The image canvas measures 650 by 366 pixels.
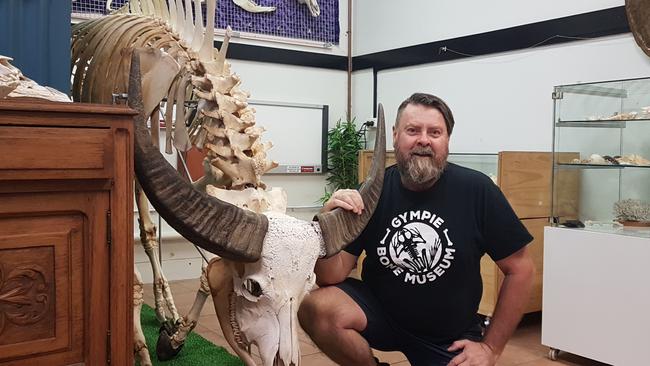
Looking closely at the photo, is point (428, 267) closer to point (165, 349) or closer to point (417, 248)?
point (417, 248)

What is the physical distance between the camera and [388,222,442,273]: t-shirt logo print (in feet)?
8.91

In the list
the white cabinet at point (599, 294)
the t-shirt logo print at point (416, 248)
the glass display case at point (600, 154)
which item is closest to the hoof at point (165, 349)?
the t-shirt logo print at point (416, 248)

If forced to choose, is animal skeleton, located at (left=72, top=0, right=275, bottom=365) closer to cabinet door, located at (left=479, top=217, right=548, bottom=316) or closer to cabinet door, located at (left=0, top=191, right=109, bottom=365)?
cabinet door, located at (left=0, top=191, right=109, bottom=365)

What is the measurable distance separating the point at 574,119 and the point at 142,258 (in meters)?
4.38

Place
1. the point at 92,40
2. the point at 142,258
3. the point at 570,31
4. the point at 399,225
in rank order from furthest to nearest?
the point at 142,258 < the point at 570,31 < the point at 92,40 < the point at 399,225

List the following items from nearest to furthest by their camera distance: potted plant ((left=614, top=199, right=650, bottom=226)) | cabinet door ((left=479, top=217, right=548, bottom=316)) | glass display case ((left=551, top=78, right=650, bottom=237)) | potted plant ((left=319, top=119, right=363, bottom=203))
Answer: potted plant ((left=614, top=199, right=650, bottom=226)) → glass display case ((left=551, top=78, right=650, bottom=237)) → cabinet door ((left=479, top=217, right=548, bottom=316)) → potted plant ((left=319, top=119, right=363, bottom=203))

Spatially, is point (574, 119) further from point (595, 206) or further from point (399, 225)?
point (399, 225)

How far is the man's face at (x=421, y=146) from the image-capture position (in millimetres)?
2740

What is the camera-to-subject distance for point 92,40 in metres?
3.82

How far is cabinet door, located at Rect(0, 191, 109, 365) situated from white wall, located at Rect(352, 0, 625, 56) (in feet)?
15.9

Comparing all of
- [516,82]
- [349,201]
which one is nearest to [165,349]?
[349,201]

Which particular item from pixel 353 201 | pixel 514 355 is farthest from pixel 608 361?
pixel 353 201

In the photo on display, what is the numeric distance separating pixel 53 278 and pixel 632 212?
149 inches

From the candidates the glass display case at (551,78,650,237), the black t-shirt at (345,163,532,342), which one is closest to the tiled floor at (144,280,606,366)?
the glass display case at (551,78,650,237)
